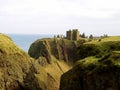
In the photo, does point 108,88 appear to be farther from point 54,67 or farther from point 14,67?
point 54,67

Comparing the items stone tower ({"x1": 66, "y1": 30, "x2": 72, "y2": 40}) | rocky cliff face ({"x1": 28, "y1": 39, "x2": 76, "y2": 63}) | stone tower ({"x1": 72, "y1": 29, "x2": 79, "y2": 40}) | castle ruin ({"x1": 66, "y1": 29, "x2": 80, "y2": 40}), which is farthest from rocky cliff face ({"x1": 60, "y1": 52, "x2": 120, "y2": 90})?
stone tower ({"x1": 66, "y1": 30, "x2": 72, "y2": 40})

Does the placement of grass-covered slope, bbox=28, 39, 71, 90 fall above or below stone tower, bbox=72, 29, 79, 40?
below

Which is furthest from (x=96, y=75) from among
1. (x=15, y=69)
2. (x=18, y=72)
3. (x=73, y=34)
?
(x=73, y=34)

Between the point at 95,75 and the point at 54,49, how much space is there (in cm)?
9337

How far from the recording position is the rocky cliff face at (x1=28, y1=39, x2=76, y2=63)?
543ft

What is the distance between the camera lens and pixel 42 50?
165375 mm

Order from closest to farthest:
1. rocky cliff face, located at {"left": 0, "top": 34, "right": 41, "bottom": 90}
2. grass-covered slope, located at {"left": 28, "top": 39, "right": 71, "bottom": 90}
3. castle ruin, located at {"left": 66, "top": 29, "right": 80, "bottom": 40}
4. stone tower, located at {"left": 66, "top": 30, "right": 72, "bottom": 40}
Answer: rocky cliff face, located at {"left": 0, "top": 34, "right": 41, "bottom": 90}
grass-covered slope, located at {"left": 28, "top": 39, "right": 71, "bottom": 90}
castle ruin, located at {"left": 66, "top": 29, "right": 80, "bottom": 40}
stone tower, located at {"left": 66, "top": 30, "right": 72, "bottom": 40}

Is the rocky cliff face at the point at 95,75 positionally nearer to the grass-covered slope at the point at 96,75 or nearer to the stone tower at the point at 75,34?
the grass-covered slope at the point at 96,75

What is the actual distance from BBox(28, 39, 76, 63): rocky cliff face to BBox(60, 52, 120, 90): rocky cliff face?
7352 cm

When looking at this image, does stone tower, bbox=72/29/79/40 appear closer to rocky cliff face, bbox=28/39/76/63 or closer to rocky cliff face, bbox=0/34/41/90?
→ rocky cliff face, bbox=28/39/76/63

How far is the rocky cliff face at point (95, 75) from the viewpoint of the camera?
76562mm

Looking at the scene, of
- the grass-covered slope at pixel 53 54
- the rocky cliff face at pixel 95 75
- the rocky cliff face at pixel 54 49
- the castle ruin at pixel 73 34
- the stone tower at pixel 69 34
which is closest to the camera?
the rocky cliff face at pixel 95 75

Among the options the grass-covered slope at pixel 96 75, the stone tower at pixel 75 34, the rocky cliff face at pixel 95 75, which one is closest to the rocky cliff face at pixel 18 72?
the grass-covered slope at pixel 96 75

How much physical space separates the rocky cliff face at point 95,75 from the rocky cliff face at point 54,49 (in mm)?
73516
